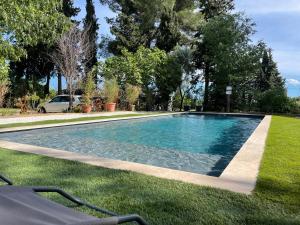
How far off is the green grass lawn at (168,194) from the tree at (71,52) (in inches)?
595

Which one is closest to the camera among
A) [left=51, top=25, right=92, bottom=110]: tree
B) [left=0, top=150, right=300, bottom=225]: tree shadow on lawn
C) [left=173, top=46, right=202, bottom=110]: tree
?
[left=0, top=150, right=300, bottom=225]: tree shadow on lawn

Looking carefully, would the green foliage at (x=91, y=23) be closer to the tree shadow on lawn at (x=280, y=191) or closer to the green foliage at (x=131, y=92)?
the green foliage at (x=131, y=92)

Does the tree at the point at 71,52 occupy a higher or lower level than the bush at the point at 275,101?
higher

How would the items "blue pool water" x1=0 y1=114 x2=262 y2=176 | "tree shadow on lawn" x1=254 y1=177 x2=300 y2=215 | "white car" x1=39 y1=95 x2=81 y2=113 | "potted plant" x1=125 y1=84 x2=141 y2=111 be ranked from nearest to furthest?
"tree shadow on lawn" x1=254 y1=177 x2=300 y2=215
"blue pool water" x1=0 y1=114 x2=262 y2=176
"white car" x1=39 y1=95 x2=81 y2=113
"potted plant" x1=125 y1=84 x2=141 y2=111

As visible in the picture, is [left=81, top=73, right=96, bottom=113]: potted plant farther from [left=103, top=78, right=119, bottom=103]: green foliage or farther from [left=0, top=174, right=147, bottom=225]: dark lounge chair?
[left=0, top=174, right=147, bottom=225]: dark lounge chair

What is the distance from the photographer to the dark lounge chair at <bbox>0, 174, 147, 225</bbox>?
5.41 feet

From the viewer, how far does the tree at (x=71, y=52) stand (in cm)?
2059

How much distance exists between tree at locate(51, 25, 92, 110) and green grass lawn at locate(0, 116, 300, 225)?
49.6 ft

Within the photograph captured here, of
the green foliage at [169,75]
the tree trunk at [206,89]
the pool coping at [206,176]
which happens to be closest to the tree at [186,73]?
the green foliage at [169,75]

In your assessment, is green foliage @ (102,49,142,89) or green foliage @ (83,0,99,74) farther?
green foliage @ (83,0,99,74)

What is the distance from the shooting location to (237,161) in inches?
225

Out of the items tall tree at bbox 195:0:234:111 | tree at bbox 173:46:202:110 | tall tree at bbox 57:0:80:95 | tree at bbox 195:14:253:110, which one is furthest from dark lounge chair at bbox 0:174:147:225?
tall tree at bbox 57:0:80:95

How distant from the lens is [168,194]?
3.86 m

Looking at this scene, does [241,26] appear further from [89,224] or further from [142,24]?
[89,224]
